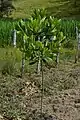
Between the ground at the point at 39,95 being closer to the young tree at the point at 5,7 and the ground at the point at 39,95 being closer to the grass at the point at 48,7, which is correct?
the young tree at the point at 5,7

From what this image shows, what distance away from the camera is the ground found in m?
9.17

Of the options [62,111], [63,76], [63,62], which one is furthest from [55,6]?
[62,111]

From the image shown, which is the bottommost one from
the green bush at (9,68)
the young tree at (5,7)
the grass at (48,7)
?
the grass at (48,7)

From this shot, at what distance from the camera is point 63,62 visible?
1521cm

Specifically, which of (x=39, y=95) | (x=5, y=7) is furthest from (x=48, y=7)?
(x=39, y=95)

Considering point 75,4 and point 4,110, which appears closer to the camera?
point 4,110

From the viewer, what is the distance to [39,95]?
10641 millimetres

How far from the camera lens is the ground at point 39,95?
917 centimetres

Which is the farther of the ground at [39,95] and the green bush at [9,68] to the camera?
the green bush at [9,68]

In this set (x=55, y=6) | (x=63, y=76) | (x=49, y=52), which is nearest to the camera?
(x=49, y=52)

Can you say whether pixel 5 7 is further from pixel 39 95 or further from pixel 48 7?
pixel 39 95

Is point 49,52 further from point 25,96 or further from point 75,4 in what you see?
point 75,4

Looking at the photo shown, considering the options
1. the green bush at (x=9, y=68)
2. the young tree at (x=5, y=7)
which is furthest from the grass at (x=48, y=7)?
the green bush at (x=9, y=68)

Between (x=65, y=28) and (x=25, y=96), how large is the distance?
14.3 m
